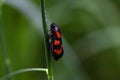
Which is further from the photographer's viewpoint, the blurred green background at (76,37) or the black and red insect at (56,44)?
the blurred green background at (76,37)

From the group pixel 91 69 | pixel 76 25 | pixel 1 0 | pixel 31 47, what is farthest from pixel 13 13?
pixel 1 0

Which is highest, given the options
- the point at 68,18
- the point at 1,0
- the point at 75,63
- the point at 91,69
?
the point at 1,0

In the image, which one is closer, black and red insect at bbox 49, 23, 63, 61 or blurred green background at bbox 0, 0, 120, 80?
black and red insect at bbox 49, 23, 63, 61

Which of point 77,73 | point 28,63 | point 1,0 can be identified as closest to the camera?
point 1,0

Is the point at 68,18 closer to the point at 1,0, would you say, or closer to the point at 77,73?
the point at 77,73

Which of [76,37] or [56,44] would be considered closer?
[56,44]

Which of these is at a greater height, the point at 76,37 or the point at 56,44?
the point at 56,44

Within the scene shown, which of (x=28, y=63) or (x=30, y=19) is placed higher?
(x=30, y=19)

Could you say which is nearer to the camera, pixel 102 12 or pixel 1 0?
pixel 1 0
